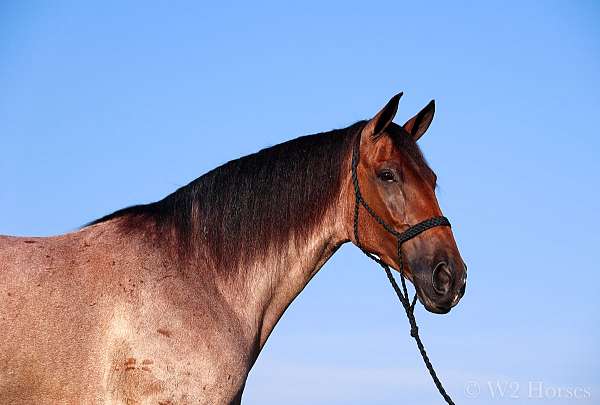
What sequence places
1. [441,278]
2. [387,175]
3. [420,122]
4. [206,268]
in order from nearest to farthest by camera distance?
[441,278], [206,268], [387,175], [420,122]

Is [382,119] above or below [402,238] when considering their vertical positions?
above

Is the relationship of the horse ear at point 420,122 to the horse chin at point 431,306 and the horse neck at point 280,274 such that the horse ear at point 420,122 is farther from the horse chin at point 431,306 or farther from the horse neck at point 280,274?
the horse chin at point 431,306

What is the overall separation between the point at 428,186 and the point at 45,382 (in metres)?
3.48

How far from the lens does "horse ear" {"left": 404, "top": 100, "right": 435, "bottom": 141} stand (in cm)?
711

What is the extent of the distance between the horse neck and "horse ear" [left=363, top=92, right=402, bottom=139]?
1.55ft

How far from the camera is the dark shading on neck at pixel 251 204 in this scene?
6.29 m

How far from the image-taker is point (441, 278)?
600 centimetres

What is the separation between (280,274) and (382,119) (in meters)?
1.65

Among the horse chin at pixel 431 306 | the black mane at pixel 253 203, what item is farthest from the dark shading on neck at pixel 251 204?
the horse chin at pixel 431 306

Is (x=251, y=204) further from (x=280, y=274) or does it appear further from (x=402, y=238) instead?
(x=402, y=238)

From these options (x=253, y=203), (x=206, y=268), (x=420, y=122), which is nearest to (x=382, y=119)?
(x=420, y=122)

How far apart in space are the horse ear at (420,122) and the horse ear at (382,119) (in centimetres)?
67

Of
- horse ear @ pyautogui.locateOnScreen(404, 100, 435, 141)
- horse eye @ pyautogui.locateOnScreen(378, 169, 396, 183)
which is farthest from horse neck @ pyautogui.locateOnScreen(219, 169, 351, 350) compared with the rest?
horse ear @ pyautogui.locateOnScreen(404, 100, 435, 141)

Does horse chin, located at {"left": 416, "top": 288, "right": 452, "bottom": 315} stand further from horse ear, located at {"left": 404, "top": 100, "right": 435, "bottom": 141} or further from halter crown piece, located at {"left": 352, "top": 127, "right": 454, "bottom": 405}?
horse ear, located at {"left": 404, "top": 100, "right": 435, "bottom": 141}
